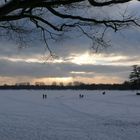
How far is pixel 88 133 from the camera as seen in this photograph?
70.6 ft

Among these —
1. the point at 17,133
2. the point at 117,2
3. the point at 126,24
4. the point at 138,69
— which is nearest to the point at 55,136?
the point at 17,133

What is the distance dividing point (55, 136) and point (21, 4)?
28.5 ft

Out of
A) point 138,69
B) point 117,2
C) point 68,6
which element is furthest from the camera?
point 138,69

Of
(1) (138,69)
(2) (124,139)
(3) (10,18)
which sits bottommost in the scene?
(2) (124,139)

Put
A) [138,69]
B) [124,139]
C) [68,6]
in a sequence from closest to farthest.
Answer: [68,6] < [124,139] < [138,69]

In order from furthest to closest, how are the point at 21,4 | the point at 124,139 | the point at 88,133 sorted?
1. the point at 88,133
2. the point at 124,139
3. the point at 21,4

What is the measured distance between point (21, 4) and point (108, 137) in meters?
9.47

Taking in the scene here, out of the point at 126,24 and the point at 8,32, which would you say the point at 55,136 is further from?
the point at 126,24

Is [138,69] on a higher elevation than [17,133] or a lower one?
higher

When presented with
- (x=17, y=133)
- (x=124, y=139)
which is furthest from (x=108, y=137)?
(x=17, y=133)

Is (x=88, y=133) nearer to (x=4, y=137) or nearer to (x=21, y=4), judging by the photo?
(x=4, y=137)

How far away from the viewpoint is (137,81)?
132 meters

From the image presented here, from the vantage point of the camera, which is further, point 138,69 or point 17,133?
point 138,69

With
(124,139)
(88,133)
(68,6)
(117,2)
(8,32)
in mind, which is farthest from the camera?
(88,133)
